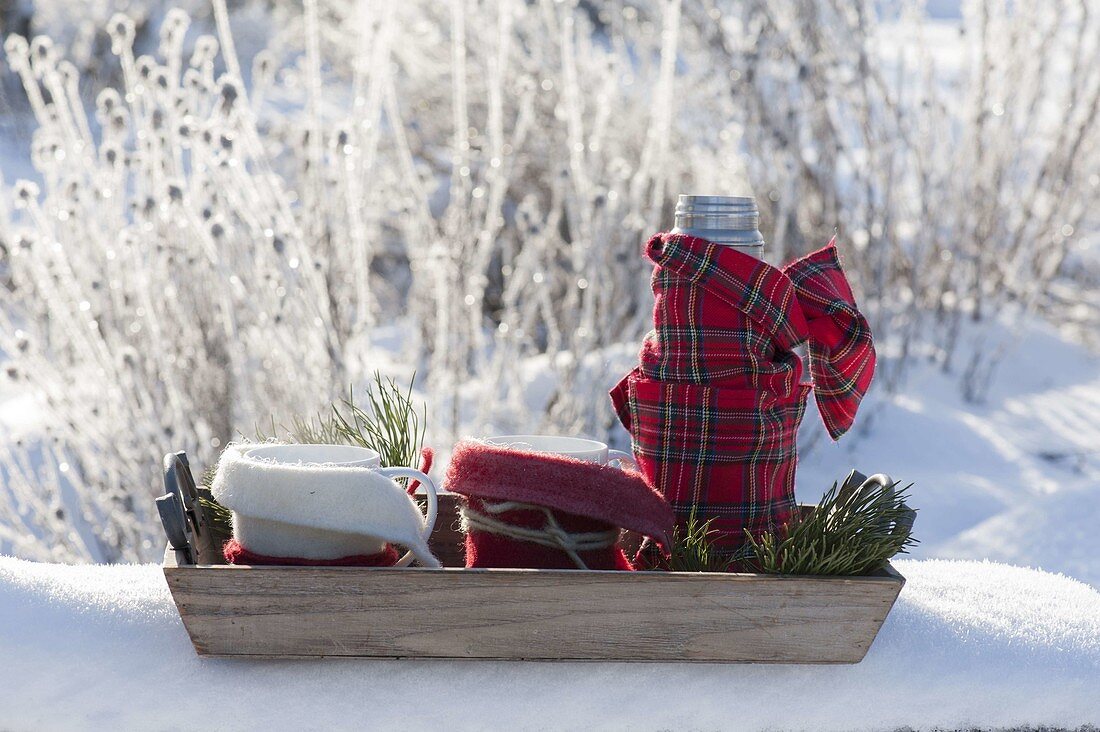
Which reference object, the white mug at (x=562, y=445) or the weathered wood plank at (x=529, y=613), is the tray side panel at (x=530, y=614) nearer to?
the weathered wood plank at (x=529, y=613)

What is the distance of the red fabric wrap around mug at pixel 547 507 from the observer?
0.86 m

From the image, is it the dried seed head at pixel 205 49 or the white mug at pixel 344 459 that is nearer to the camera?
the white mug at pixel 344 459

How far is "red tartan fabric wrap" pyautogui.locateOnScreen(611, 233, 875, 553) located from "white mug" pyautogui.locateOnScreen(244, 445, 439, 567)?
20cm

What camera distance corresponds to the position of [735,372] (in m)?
0.94

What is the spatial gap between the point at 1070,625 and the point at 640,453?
0.40 m

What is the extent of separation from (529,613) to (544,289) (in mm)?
1297

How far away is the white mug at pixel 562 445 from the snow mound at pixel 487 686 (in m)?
0.18

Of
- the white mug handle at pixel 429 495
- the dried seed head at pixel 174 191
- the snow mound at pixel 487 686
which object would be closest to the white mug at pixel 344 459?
the white mug handle at pixel 429 495

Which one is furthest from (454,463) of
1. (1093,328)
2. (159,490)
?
(1093,328)

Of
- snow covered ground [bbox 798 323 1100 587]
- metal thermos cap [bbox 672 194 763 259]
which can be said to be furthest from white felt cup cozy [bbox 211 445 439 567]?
snow covered ground [bbox 798 323 1100 587]

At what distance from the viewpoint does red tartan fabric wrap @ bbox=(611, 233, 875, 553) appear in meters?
0.93

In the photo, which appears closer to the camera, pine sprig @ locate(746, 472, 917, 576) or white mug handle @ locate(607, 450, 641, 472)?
pine sprig @ locate(746, 472, 917, 576)

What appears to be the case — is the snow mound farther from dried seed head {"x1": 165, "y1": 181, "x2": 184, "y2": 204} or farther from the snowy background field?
dried seed head {"x1": 165, "y1": 181, "x2": 184, "y2": 204}

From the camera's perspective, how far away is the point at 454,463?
2.97 ft
